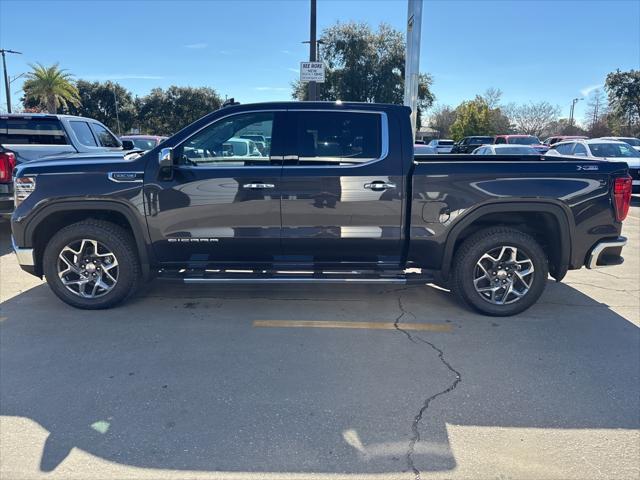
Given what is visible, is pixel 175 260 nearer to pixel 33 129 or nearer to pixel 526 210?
pixel 526 210

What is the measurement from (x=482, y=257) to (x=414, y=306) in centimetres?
92

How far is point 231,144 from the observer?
4.65 metres

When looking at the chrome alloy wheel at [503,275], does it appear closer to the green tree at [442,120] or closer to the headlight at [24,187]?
the headlight at [24,187]

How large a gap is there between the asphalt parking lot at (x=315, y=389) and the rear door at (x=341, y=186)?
30.9 inches

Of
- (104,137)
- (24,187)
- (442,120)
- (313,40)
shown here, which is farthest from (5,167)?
(442,120)

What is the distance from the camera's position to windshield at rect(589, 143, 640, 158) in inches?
585

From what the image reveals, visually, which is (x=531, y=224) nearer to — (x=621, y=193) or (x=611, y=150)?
(x=621, y=193)

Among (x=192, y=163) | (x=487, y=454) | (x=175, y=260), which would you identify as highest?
(x=192, y=163)

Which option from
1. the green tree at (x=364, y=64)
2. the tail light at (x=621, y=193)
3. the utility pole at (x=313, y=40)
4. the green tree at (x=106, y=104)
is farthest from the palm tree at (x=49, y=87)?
the tail light at (x=621, y=193)

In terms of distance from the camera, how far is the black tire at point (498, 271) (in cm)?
465

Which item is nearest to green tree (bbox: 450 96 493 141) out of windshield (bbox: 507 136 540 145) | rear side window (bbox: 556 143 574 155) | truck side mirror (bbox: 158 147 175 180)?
windshield (bbox: 507 136 540 145)

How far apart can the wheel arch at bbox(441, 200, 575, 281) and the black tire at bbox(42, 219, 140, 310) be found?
309 cm

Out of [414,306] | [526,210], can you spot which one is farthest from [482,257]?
[414,306]

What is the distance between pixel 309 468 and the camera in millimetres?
2637
